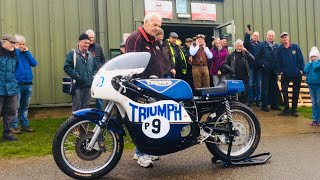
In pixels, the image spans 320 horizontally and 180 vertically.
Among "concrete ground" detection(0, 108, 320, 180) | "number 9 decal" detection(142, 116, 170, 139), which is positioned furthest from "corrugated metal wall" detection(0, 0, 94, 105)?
"number 9 decal" detection(142, 116, 170, 139)

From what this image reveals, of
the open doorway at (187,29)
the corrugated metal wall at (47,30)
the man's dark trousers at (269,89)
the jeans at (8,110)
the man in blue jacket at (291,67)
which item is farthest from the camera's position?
the open doorway at (187,29)

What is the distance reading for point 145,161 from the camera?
512cm

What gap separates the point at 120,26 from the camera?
10695 millimetres

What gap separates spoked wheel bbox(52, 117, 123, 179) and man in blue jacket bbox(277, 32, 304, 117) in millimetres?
5954

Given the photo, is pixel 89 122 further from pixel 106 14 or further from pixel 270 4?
pixel 270 4

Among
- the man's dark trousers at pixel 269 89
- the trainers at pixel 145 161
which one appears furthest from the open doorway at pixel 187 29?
the trainers at pixel 145 161

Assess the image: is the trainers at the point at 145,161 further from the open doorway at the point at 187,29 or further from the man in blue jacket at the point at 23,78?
the open doorway at the point at 187,29

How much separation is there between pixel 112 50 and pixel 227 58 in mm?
3015

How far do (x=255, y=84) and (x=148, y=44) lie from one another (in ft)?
18.9

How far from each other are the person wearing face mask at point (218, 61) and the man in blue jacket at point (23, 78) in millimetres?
4622

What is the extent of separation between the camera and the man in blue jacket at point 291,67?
940 cm

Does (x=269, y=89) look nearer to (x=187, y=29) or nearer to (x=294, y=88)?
(x=294, y=88)

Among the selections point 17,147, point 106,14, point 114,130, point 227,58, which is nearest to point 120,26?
point 106,14

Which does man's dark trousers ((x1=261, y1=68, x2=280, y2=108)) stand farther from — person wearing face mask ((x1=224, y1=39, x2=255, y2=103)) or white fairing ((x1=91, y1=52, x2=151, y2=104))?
white fairing ((x1=91, y1=52, x2=151, y2=104))
